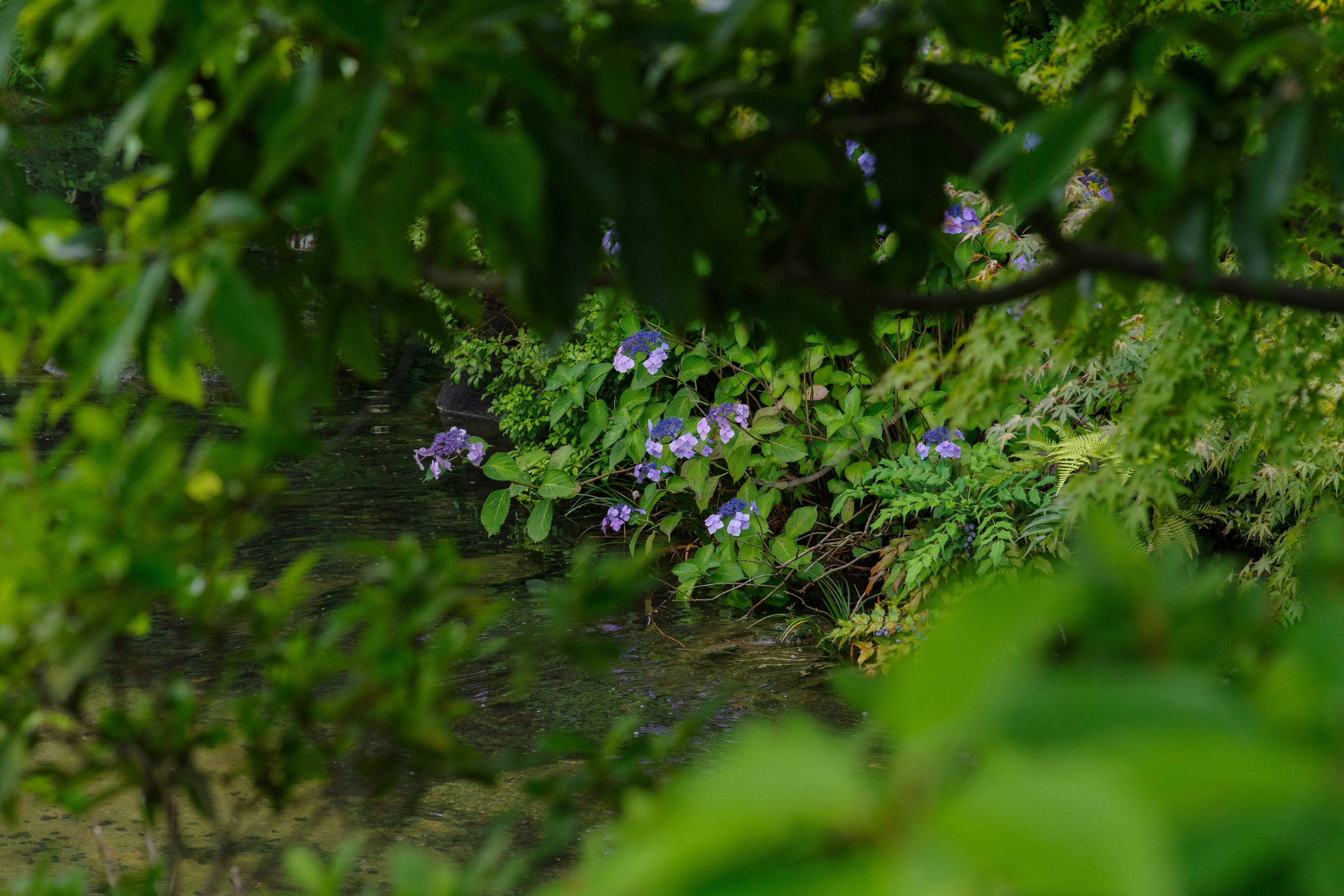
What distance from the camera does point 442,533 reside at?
5316 mm

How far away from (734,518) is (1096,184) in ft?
5.68

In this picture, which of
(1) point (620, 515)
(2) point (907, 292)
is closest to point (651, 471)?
(1) point (620, 515)

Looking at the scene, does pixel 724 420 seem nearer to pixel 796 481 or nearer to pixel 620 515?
pixel 796 481

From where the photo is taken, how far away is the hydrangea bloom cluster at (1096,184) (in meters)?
3.12

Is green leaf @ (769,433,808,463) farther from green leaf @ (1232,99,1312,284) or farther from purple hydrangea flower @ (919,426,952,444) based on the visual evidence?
green leaf @ (1232,99,1312,284)

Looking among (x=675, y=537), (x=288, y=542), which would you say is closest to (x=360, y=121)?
(x=675, y=537)

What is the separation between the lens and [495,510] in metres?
4.50

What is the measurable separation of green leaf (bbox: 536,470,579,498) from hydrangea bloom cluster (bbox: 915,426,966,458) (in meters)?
1.50

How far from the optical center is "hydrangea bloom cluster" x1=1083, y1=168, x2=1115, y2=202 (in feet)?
10.2

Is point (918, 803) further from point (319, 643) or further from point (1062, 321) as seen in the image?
point (1062, 321)

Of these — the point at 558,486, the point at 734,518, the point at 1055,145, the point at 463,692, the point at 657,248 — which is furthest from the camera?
the point at 558,486

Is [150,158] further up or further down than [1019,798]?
further down

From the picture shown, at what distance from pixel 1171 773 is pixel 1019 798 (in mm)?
49

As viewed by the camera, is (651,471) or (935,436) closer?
(935,436)
